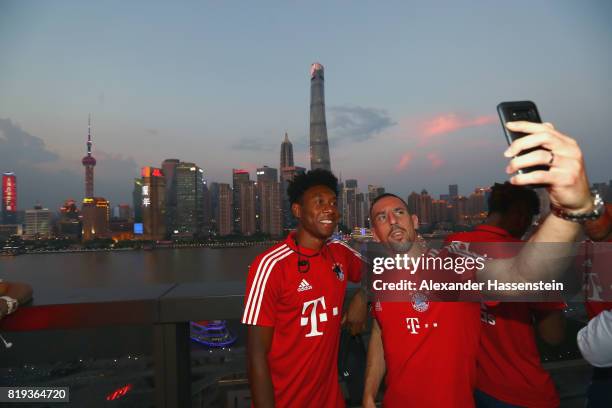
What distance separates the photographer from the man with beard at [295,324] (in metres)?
1.61

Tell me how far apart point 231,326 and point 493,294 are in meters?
42.7

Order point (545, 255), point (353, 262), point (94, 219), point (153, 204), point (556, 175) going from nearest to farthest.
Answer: point (556, 175) < point (545, 255) < point (353, 262) < point (94, 219) < point (153, 204)

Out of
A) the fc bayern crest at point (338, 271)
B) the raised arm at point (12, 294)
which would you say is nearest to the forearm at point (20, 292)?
the raised arm at point (12, 294)

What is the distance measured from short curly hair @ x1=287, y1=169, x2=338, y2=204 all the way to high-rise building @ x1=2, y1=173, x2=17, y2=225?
484 ft

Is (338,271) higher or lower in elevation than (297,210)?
lower

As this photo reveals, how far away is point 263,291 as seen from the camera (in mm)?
1646

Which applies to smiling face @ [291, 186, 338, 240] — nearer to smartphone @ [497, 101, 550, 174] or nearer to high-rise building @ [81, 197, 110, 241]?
smartphone @ [497, 101, 550, 174]

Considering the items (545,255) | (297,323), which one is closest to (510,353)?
(545,255)

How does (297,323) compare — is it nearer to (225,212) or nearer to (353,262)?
(353,262)

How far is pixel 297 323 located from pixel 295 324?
12mm

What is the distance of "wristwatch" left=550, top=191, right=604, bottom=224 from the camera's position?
0.81 m

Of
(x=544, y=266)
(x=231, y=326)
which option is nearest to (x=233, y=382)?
(x=544, y=266)

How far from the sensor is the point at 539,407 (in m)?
1.60

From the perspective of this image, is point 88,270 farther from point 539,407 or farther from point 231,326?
point 539,407
